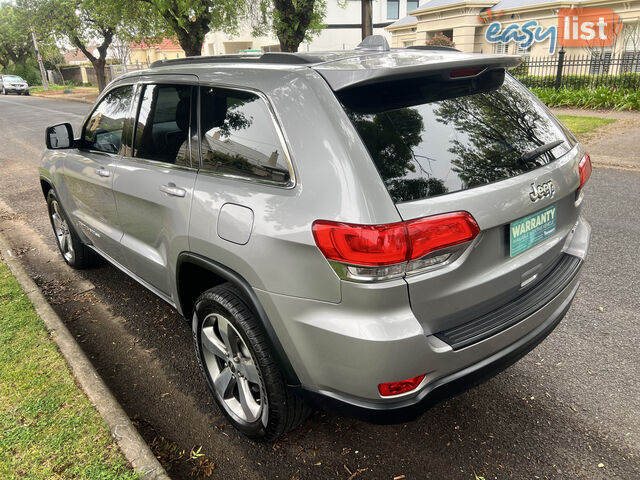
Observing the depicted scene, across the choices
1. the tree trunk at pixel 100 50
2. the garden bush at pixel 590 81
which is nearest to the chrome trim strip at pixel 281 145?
the garden bush at pixel 590 81

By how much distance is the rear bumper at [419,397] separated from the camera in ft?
6.92

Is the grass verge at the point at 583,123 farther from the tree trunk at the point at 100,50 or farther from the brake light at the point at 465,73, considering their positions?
the tree trunk at the point at 100,50

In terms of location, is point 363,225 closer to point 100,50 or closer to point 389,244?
point 389,244

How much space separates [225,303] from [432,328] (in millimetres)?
993

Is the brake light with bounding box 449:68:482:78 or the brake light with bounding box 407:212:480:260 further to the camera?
the brake light with bounding box 449:68:482:78

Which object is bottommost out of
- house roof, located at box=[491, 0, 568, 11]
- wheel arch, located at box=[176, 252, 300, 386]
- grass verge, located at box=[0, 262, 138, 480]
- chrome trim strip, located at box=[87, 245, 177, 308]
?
grass verge, located at box=[0, 262, 138, 480]

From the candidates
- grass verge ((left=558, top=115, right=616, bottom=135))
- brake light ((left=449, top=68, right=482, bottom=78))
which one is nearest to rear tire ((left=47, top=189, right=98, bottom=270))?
brake light ((left=449, top=68, right=482, bottom=78))

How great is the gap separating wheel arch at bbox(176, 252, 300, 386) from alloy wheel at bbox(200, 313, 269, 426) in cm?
22

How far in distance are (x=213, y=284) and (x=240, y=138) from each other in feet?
2.95

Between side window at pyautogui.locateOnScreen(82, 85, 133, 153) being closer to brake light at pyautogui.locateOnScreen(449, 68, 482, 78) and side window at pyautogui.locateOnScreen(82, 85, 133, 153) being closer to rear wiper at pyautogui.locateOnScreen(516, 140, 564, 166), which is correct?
brake light at pyautogui.locateOnScreen(449, 68, 482, 78)

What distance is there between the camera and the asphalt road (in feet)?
8.29

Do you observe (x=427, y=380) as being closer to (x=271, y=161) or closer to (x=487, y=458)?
(x=487, y=458)

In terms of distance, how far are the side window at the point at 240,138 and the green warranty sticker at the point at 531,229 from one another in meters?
1.02

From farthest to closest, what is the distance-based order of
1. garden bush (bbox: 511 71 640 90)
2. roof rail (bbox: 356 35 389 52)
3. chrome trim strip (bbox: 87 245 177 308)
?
garden bush (bbox: 511 71 640 90) < chrome trim strip (bbox: 87 245 177 308) < roof rail (bbox: 356 35 389 52)
